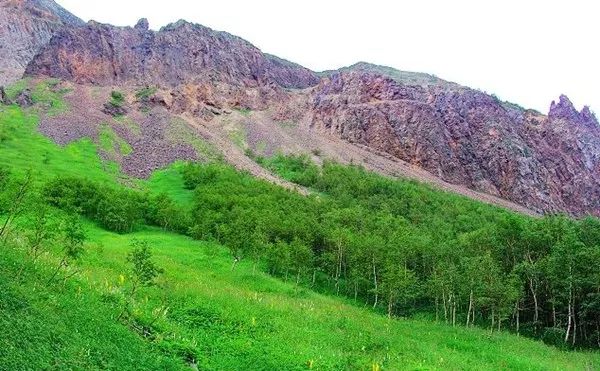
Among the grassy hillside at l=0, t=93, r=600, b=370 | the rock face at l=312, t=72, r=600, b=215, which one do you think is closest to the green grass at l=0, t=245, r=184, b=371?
the grassy hillside at l=0, t=93, r=600, b=370

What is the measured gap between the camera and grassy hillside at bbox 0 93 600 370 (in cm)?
1742

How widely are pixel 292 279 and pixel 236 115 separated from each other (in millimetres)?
133855

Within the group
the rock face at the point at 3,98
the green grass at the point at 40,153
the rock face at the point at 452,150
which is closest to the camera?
the green grass at the point at 40,153

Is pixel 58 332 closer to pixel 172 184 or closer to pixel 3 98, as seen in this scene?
pixel 172 184

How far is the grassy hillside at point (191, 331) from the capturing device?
17422mm

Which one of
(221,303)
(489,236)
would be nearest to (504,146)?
(489,236)

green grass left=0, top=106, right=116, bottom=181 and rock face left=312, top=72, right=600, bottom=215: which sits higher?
rock face left=312, top=72, right=600, bottom=215

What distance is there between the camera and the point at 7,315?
1636 cm

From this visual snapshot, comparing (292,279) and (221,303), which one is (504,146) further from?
(221,303)

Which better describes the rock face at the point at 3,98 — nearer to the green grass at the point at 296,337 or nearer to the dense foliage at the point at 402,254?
the dense foliage at the point at 402,254

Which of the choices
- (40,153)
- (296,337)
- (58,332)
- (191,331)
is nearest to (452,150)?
(40,153)

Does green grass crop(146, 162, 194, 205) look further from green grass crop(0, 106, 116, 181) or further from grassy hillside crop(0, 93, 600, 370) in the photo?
grassy hillside crop(0, 93, 600, 370)

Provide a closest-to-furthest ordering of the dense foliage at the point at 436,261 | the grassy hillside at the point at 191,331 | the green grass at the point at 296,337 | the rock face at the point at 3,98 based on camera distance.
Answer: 1. the grassy hillside at the point at 191,331
2. the green grass at the point at 296,337
3. the dense foliage at the point at 436,261
4. the rock face at the point at 3,98

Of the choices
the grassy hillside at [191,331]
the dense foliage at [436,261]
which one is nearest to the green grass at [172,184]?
the dense foliage at [436,261]
